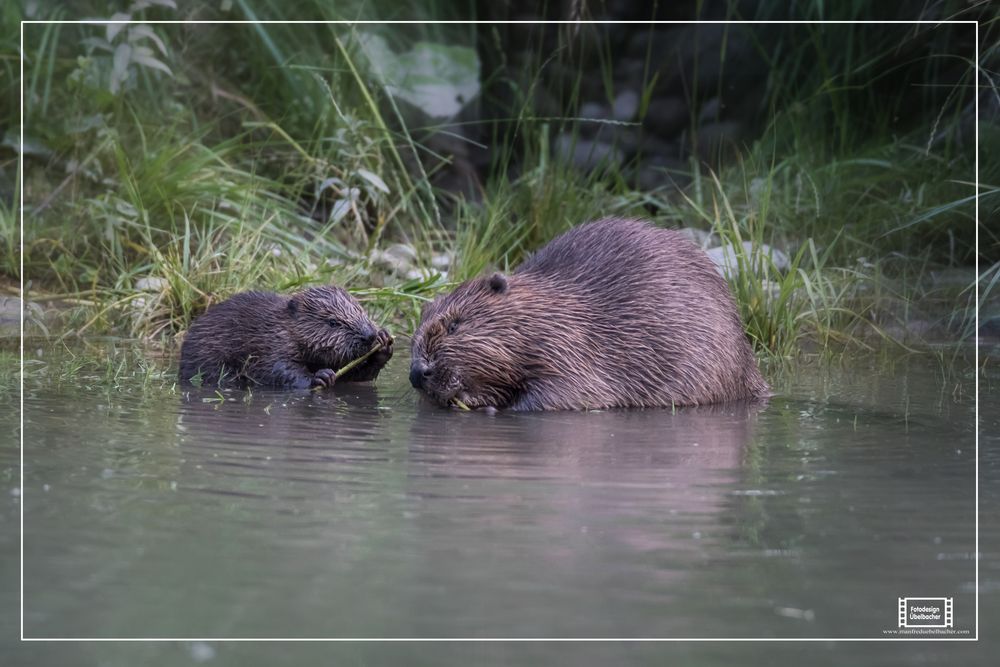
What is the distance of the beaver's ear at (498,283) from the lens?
4.99m

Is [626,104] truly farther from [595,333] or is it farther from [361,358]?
[595,333]

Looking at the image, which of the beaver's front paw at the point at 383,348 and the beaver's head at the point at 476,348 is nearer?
the beaver's head at the point at 476,348

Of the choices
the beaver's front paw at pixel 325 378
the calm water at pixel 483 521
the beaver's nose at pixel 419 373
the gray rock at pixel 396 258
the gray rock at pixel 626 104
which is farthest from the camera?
the gray rock at pixel 626 104

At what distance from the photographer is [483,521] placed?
9.73ft

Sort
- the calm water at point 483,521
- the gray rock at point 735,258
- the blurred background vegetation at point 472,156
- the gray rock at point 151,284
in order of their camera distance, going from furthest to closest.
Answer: the blurred background vegetation at point 472,156, the gray rock at point 151,284, the gray rock at point 735,258, the calm water at point 483,521

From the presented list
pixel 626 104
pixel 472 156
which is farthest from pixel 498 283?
pixel 626 104

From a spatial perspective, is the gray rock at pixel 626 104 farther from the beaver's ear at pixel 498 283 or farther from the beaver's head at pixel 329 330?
the beaver's ear at pixel 498 283

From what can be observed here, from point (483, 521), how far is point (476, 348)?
1.94m

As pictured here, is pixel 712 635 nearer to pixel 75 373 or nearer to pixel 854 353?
pixel 75 373

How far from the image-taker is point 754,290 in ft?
20.5

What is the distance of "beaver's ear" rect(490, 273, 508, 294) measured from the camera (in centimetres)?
499

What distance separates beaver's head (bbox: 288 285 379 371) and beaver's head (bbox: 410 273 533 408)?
1.81 feet

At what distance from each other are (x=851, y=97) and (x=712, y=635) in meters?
6.59

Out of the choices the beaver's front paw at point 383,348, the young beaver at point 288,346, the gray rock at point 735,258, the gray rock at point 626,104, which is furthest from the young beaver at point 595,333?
the gray rock at point 626,104
